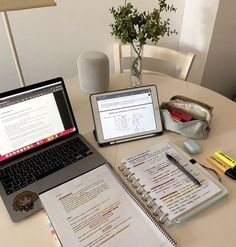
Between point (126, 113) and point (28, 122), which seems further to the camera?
point (126, 113)

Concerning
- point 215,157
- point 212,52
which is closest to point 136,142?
point 215,157

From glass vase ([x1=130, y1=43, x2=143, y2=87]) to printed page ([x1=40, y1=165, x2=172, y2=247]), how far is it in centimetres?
60

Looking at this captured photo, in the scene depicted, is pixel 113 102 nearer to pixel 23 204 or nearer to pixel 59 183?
pixel 59 183

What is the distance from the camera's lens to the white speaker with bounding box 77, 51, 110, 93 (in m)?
1.18

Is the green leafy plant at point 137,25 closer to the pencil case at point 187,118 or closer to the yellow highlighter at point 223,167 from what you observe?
the pencil case at point 187,118

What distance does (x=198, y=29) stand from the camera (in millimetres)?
1705

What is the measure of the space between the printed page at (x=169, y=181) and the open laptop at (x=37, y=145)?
0.14 metres

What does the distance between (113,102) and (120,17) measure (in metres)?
0.34

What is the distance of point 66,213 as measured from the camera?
2.40 feet

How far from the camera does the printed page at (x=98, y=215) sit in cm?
67

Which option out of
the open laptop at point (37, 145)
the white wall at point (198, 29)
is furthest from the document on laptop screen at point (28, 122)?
the white wall at point (198, 29)

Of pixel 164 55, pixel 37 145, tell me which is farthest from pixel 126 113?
pixel 164 55

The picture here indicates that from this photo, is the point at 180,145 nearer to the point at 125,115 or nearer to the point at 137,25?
the point at 125,115

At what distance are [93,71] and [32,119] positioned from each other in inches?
16.1
